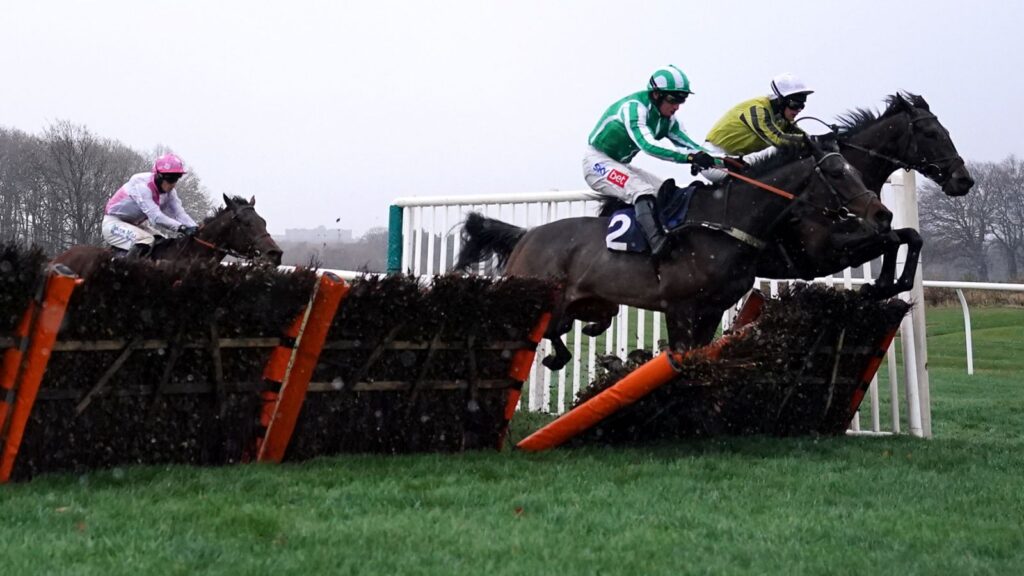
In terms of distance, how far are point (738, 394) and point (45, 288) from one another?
353cm

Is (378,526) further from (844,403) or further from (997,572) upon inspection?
(844,403)

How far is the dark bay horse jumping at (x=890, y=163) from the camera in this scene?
6.29 meters

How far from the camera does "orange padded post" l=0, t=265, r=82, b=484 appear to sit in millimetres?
4004

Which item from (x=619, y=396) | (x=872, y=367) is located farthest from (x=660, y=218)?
(x=619, y=396)

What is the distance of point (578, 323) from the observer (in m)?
7.81

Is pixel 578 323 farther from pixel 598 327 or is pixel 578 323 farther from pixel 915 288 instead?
pixel 915 288

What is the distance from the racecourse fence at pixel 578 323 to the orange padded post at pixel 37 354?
1.84 m

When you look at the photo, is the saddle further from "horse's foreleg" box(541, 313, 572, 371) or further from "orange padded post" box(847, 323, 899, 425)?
"orange padded post" box(847, 323, 899, 425)

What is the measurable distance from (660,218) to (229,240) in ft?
11.6

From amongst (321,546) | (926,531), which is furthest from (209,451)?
(926,531)

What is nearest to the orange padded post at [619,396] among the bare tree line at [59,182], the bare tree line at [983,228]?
the bare tree line at [59,182]

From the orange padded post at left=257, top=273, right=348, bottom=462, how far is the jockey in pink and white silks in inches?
154

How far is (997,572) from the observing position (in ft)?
10.0

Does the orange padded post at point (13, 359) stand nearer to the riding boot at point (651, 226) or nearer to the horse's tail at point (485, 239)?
the riding boot at point (651, 226)
